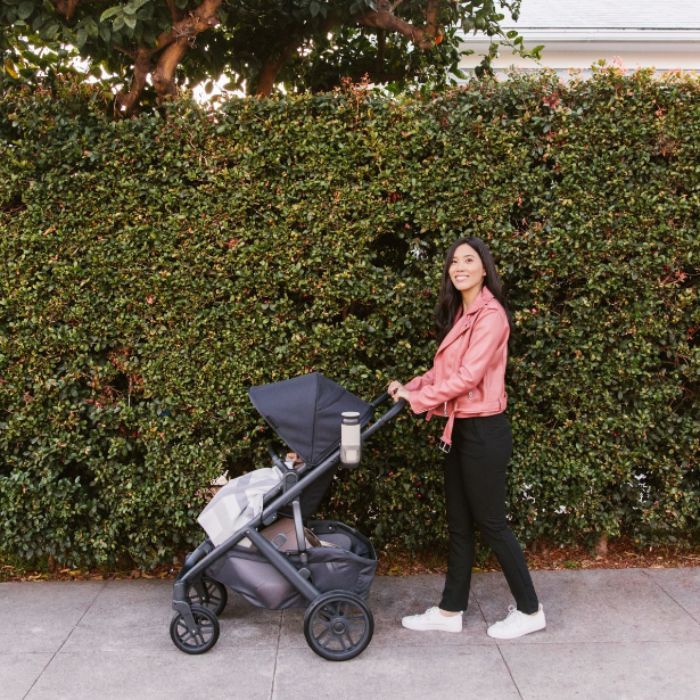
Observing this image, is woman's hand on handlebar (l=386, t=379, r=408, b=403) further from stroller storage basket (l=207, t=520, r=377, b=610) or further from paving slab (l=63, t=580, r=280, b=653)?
paving slab (l=63, t=580, r=280, b=653)

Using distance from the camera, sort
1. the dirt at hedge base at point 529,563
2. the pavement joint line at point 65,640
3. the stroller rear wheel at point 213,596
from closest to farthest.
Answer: the pavement joint line at point 65,640 → the stroller rear wheel at point 213,596 → the dirt at hedge base at point 529,563

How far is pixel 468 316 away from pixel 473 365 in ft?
0.92

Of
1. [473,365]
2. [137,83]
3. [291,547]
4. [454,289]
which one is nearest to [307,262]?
[454,289]

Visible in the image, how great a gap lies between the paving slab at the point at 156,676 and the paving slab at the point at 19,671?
48 mm

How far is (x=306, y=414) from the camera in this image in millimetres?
3787

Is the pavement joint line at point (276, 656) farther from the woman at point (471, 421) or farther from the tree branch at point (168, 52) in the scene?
the tree branch at point (168, 52)

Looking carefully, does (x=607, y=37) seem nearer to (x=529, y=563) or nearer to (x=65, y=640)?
(x=529, y=563)

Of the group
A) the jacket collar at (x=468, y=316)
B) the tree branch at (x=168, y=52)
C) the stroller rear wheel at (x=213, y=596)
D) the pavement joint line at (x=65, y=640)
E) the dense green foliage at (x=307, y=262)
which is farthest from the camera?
the tree branch at (x=168, y=52)

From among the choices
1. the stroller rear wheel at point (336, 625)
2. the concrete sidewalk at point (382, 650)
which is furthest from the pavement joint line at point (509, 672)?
the stroller rear wheel at point (336, 625)

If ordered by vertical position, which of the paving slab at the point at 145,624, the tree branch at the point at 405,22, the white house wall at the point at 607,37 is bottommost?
the paving slab at the point at 145,624

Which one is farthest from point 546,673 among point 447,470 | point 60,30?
point 60,30

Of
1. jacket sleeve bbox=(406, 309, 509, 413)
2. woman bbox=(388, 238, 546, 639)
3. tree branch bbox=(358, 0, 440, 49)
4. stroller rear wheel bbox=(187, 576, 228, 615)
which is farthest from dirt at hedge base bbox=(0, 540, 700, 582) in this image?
tree branch bbox=(358, 0, 440, 49)

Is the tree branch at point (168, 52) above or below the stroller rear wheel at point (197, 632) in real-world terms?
above

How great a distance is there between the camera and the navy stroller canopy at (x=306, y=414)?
12.4 feet
